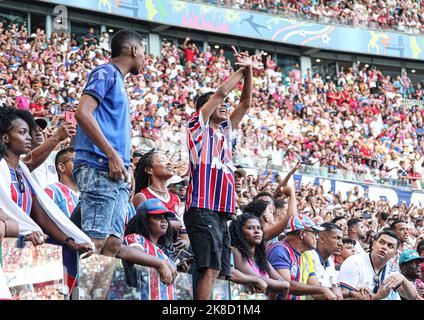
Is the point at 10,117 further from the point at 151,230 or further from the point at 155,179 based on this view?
the point at 155,179

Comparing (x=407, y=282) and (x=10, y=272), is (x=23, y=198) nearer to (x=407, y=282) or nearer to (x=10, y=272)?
(x=10, y=272)

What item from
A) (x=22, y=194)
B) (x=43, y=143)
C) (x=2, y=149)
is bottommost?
(x=22, y=194)

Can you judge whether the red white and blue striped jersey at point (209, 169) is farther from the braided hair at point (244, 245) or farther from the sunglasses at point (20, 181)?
the sunglasses at point (20, 181)

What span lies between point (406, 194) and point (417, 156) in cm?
302

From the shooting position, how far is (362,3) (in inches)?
1281

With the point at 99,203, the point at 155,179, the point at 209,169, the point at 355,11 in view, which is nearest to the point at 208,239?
the point at 209,169

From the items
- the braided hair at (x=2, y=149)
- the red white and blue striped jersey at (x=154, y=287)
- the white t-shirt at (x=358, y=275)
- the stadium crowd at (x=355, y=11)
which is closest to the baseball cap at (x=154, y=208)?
the red white and blue striped jersey at (x=154, y=287)

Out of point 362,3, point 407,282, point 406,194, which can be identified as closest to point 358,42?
point 362,3

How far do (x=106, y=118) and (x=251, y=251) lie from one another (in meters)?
2.03

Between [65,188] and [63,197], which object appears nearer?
[63,197]

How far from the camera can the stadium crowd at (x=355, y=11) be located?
29.9 metres

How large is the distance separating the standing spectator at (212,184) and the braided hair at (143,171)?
0.91 m

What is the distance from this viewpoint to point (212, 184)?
652 centimetres

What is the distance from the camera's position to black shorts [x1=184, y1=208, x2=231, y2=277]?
6270 millimetres
